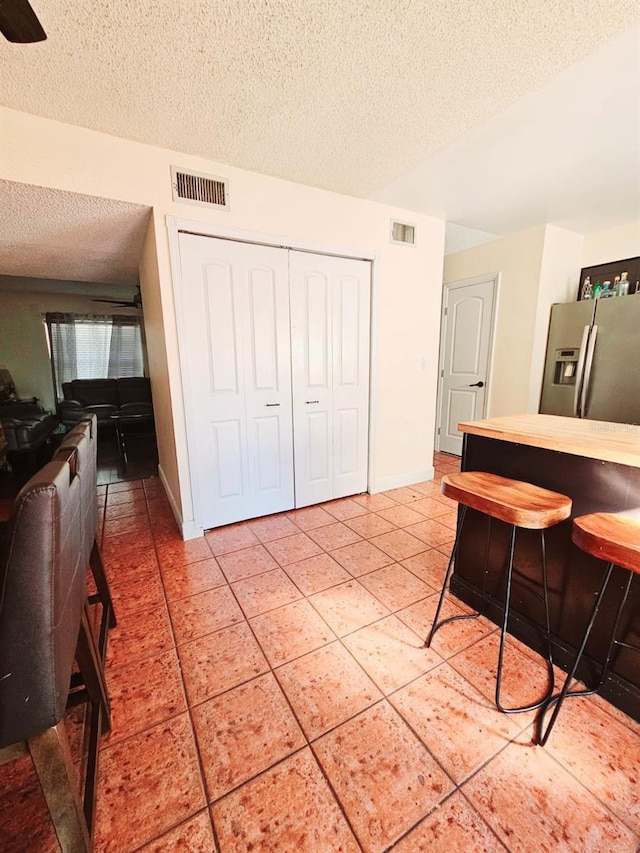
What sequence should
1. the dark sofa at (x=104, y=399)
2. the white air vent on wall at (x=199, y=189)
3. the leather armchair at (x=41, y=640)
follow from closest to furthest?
the leather armchair at (x=41, y=640), the white air vent on wall at (x=199, y=189), the dark sofa at (x=104, y=399)

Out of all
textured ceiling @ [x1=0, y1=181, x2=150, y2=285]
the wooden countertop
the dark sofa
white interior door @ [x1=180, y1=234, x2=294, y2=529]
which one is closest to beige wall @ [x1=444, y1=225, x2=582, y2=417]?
the wooden countertop

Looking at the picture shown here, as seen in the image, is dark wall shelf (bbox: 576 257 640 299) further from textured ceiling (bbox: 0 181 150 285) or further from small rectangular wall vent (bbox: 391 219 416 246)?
textured ceiling (bbox: 0 181 150 285)

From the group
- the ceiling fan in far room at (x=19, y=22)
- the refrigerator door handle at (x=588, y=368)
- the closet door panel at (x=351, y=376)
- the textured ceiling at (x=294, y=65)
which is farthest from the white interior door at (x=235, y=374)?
the refrigerator door handle at (x=588, y=368)

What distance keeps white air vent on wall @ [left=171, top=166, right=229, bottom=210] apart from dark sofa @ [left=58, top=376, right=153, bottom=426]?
11.7 ft

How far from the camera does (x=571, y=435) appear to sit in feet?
4.59

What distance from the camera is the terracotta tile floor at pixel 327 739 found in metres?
0.95

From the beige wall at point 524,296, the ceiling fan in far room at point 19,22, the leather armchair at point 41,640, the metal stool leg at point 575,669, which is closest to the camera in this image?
the leather armchair at point 41,640

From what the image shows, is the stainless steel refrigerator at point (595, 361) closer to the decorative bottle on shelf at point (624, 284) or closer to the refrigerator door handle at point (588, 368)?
the refrigerator door handle at point (588, 368)

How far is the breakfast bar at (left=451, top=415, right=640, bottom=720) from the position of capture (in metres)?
1.24

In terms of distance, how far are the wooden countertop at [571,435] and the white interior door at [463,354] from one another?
2424 millimetres

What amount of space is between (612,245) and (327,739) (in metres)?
4.87

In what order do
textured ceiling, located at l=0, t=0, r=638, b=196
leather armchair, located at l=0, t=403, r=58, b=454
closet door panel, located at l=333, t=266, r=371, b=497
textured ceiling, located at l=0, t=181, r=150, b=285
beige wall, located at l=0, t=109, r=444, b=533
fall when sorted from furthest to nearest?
1. leather armchair, located at l=0, t=403, r=58, b=454
2. closet door panel, located at l=333, t=266, r=371, b=497
3. textured ceiling, located at l=0, t=181, r=150, b=285
4. beige wall, located at l=0, t=109, r=444, b=533
5. textured ceiling, located at l=0, t=0, r=638, b=196

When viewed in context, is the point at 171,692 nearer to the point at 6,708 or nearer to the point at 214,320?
the point at 6,708

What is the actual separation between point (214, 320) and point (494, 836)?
263 cm
